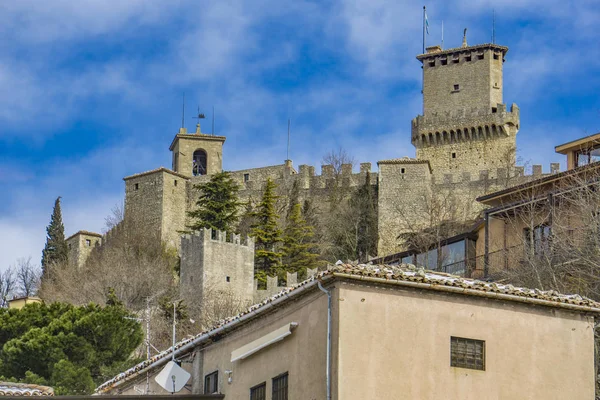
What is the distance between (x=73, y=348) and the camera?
137 feet

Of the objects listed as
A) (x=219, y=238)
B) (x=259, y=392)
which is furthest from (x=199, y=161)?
(x=259, y=392)

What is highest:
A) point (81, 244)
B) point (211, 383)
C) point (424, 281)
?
point (81, 244)

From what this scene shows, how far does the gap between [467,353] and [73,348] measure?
2304cm

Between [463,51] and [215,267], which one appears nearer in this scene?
[215,267]

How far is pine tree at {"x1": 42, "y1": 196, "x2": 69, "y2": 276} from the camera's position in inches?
2795

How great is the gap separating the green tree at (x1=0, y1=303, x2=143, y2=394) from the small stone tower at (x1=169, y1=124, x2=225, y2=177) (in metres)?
39.1

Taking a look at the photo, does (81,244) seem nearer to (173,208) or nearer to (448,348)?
(173,208)

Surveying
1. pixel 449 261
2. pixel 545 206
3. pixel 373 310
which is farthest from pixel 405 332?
pixel 449 261

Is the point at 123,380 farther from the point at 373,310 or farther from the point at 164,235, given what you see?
the point at 164,235

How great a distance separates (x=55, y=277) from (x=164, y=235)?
7.79 m

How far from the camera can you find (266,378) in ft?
72.7

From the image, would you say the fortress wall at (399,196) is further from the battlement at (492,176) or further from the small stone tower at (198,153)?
the small stone tower at (198,153)

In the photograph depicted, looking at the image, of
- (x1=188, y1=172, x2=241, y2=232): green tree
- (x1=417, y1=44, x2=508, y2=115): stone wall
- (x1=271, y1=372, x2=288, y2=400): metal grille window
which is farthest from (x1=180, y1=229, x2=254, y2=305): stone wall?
(x1=271, y1=372, x2=288, y2=400): metal grille window

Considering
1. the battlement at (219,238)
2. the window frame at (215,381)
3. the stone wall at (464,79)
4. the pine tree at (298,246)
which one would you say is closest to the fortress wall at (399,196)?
the pine tree at (298,246)
